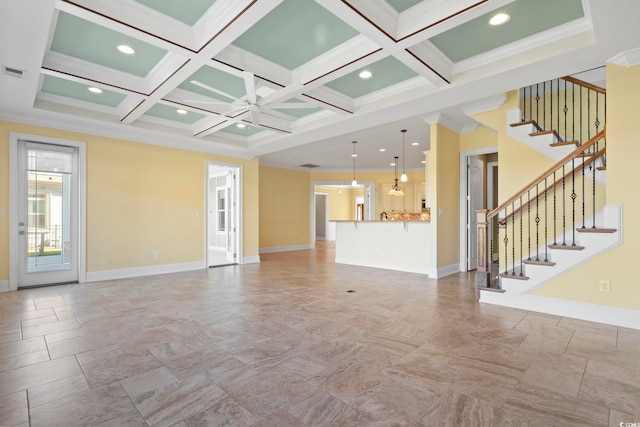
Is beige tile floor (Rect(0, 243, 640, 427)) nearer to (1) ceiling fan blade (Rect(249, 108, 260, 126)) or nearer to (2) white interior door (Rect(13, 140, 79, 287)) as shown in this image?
(2) white interior door (Rect(13, 140, 79, 287))

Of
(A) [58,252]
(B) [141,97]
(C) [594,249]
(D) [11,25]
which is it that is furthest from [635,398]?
(A) [58,252]

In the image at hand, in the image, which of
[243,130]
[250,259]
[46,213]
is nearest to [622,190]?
[243,130]

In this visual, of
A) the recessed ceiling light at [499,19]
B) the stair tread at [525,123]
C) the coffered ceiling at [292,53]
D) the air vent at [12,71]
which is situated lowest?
the stair tread at [525,123]

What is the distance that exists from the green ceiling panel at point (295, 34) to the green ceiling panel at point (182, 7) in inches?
18.3

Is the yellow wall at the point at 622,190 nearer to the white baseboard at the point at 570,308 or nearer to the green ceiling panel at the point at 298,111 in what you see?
the white baseboard at the point at 570,308

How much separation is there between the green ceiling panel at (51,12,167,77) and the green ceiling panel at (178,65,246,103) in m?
0.47

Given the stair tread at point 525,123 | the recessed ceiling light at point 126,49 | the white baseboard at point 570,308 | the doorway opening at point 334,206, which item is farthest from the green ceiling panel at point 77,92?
the doorway opening at point 334,206

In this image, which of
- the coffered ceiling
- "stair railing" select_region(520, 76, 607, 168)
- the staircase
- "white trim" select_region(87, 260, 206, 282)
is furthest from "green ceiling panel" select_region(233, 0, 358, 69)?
"white trim" select_region(87, 260, 206, 282)

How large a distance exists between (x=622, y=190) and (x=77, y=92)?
268 inches

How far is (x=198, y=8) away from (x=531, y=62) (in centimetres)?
327

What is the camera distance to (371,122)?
523 cm

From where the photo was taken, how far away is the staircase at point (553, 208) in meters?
3.42

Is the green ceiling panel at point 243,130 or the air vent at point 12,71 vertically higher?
the green ceiling panel at point 243,130

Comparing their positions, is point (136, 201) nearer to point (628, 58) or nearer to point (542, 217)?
point (542, 217)
